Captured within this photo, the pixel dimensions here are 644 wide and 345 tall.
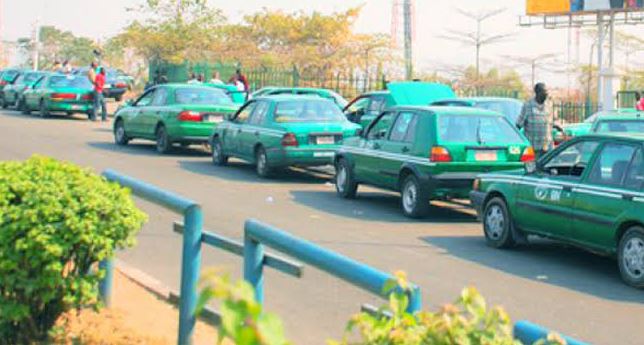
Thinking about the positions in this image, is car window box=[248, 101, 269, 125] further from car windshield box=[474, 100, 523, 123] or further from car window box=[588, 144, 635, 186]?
car window box=[588, 144, 635, 186]

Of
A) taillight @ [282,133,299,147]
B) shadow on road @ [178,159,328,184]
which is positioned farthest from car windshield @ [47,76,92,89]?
taillight @ [282,133,299,147]

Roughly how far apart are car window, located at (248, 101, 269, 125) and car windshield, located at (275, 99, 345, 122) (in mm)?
A: 341

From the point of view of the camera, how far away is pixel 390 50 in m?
57.5

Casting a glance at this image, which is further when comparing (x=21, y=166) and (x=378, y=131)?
(x=378, y=131)

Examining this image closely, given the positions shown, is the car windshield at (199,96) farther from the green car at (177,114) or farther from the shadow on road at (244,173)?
the shadow on road at (244,173)

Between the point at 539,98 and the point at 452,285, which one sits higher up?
the point at 539,98

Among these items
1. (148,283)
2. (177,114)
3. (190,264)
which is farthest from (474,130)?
(177,114)

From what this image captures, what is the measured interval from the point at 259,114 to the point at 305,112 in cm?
99

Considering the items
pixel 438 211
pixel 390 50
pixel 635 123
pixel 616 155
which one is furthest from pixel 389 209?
pixel 390 50

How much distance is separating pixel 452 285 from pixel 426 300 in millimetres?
819

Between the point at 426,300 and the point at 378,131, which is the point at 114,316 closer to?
the point at 426,300

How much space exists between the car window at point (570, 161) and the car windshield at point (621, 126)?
5.84 metres

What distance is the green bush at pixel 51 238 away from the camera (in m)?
6.53

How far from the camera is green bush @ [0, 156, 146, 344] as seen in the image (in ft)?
21.4
